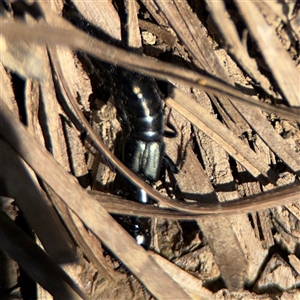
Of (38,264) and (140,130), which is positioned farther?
(140,130)

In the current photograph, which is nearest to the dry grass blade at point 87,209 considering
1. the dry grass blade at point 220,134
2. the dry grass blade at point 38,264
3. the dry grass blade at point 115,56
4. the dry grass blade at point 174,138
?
the dry grass blade at point 174,138

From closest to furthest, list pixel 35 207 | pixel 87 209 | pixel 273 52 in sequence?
1. pixel 273 52
2. pixel 87 209
3. pixel 35 207

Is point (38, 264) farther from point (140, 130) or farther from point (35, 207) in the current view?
point (140, 130)

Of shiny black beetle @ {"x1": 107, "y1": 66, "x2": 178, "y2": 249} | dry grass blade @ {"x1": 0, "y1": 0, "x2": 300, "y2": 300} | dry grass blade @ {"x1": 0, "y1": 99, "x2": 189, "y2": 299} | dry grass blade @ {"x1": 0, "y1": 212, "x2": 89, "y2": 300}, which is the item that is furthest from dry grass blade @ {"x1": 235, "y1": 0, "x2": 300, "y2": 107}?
dry grass blade @ {"x1": 0, "y1": 212, "x2": 89, "y2": 300}

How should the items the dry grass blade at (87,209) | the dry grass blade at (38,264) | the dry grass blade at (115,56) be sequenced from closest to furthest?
the dry grass blade at (115,56)
the dry grass blade at (87,209)
the dry grass blade at (38,264)

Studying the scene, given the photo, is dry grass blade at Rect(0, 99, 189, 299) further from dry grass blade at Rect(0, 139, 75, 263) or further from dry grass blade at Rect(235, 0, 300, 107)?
dry grass blade at Rect(235, 0, 300, 107)

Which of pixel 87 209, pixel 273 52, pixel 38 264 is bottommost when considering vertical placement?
pixel 38 264

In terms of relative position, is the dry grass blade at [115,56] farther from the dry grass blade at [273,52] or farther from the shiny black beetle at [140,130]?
the shiny black beetle at [140,130]

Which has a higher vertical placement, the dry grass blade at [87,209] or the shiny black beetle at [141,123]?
the shiny black beetle at [141,123]

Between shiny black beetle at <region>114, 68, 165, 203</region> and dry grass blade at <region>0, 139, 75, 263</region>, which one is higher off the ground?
shiny black beetle at <region>114, 68, 165, 203</region>

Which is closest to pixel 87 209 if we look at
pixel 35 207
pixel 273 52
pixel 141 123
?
pixel 35 207

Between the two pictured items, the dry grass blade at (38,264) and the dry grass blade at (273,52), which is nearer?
the dry grass blade at (273,52)
